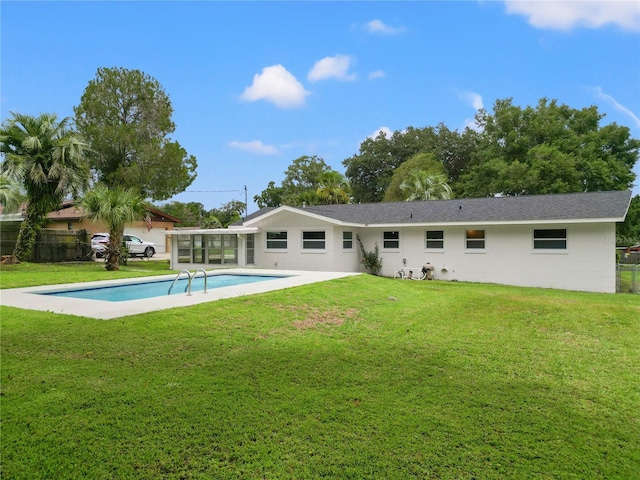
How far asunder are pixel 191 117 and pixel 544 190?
25027mm

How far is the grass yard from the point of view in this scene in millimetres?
3199

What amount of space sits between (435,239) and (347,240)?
3.94 m

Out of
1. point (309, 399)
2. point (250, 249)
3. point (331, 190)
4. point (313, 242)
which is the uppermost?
point (331, 190)

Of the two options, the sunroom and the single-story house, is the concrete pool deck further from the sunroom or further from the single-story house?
the sunroom

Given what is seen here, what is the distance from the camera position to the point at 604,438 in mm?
3648

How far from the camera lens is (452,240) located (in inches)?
719

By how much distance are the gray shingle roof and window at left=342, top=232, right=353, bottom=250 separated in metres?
0.69

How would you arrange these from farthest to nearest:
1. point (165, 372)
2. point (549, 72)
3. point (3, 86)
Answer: point (549, 72), point (3, 86), point (165, 372)

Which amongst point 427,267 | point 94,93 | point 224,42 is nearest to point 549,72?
point 427,267

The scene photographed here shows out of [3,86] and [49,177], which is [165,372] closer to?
[3,86]

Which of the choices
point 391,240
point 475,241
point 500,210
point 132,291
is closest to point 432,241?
point 475,241

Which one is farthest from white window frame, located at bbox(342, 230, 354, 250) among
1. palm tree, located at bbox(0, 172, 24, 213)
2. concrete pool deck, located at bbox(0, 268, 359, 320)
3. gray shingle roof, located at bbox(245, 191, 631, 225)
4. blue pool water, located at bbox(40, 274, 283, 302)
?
palm tree, located at bbox(0, 172, 24, 213)

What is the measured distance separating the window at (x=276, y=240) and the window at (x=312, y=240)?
3.45ft

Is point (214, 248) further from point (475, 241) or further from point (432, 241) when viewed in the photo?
point (475, 241)
